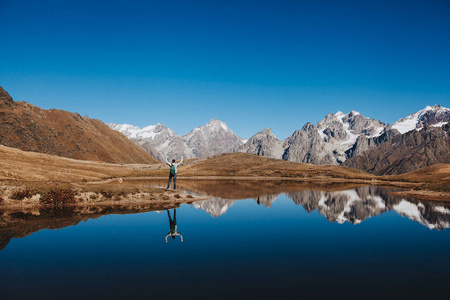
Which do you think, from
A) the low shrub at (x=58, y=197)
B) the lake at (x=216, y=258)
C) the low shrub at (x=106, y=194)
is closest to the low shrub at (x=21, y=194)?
the low shrub at (x=58, y=197)

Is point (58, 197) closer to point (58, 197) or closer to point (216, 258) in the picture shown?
point (58, 197)

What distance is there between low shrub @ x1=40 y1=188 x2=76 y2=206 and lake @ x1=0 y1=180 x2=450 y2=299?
21.8 ft

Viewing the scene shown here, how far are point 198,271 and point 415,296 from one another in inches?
405

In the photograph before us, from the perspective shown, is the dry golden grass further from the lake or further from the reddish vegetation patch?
the lake

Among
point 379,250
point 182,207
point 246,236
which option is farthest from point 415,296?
point 182,207

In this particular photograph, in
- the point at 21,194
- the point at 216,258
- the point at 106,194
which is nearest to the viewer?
the point at 216,258

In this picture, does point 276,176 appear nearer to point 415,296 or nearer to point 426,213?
point 426,213

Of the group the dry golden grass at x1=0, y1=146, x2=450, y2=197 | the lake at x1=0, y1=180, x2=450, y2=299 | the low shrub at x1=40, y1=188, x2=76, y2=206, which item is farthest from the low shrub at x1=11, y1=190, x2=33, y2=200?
the dry golden grass at x1=0, y1=146, x2=450, y2=197

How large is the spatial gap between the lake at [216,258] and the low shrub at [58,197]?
664 cm

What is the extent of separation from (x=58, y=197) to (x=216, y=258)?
2689 cm

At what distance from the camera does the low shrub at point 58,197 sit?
37.1 meters

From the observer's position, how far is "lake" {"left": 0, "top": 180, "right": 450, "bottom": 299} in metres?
14.5

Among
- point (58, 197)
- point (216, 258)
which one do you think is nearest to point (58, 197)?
point (58, 197)

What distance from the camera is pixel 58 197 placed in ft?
124
